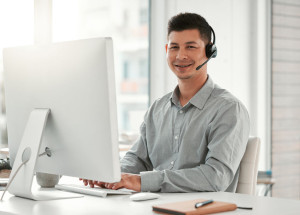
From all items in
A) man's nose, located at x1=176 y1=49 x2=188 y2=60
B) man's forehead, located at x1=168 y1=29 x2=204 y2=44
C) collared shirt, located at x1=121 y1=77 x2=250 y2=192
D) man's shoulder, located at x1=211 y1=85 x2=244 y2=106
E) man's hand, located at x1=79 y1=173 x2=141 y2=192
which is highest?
man's forehead, located at x1=168 y1=29 x2=204 y2=44

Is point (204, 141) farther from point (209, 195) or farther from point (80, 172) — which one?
point (80, 172)

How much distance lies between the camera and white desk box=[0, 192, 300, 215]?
1524 mm

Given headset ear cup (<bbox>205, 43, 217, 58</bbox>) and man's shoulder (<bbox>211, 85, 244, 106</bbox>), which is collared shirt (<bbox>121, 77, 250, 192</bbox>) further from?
headset ear cup (<bbox>205, 43, 217, 58</bbox>)

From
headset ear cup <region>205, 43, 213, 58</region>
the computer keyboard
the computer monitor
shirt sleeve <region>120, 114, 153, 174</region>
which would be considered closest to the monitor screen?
the computer monitor

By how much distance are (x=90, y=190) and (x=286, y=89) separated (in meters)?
3.32

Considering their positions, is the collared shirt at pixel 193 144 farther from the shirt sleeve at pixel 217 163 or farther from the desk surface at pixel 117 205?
the desk surface at pixel 117 205

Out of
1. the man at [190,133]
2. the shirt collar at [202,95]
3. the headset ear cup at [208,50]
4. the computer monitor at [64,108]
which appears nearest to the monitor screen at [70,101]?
the computer monitor at [64,108]

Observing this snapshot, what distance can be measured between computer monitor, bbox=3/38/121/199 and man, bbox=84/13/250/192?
272 millimetres

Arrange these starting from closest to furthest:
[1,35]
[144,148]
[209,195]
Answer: [209,195], [144,148], [1,35]

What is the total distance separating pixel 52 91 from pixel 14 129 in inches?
10.8

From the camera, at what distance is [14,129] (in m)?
1.88

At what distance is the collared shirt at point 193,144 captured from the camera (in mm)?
1940

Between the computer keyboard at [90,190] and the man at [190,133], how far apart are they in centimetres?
3

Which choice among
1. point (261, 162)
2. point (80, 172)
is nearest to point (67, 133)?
point (80, 172)
